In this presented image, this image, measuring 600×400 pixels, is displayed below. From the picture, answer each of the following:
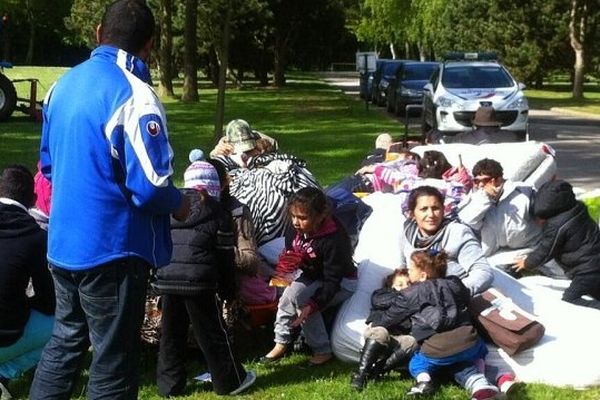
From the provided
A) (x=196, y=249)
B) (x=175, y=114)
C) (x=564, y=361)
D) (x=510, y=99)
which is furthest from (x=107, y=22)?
(x=175, y=114)

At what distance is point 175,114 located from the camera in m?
27.4

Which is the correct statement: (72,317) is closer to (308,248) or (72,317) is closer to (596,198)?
(308,248)

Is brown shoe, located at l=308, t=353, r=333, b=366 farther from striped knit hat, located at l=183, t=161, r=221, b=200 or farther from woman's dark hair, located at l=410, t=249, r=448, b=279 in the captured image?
striped knit hat, located at l=183, t=161, r=221, b=200

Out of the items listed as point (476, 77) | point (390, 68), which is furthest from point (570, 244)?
point (390, 68)

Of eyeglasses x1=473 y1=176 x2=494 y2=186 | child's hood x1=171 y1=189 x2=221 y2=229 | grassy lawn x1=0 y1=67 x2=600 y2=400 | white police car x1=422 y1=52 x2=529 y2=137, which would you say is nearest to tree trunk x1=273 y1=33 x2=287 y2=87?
grassy lawn x1=0 y1=67 x2=600 y2=400

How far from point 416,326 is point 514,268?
7.34ft

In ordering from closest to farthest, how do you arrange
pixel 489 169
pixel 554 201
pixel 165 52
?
1. pixel 554 201
2. pixel 489 169
3. pixel 165 52

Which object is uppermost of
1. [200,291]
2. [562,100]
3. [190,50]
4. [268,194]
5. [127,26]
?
[127,26]

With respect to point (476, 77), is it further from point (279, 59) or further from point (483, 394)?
point (279, 59)

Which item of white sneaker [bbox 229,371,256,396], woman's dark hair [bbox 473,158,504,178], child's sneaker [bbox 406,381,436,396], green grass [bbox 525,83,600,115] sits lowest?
green grass [bbox 525,83,600,115]

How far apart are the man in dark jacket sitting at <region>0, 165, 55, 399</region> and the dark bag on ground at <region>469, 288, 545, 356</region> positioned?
2.52 meters

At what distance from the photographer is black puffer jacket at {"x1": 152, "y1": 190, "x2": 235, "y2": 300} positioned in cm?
514

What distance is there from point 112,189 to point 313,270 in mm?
2424

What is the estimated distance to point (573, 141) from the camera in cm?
2030
